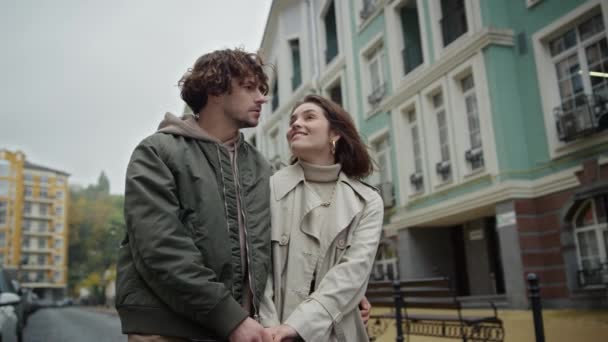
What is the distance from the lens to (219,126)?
1911 mm

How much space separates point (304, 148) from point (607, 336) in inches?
172

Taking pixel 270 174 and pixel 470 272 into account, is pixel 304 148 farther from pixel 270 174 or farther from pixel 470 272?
pixel 470 272

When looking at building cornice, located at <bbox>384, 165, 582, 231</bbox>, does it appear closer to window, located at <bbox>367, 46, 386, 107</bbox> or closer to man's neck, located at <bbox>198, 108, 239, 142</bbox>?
window, located at <bbox>367, 46, 386, 107</bbox>

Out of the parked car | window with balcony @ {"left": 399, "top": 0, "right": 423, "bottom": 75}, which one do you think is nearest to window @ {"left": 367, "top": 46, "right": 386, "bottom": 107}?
window with balcony @ {"left": 399, "top": 0, "right": 423, "bottom": 75}

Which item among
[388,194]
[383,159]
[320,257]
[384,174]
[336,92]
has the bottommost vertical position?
[320,257]

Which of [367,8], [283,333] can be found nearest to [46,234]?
[367,8]

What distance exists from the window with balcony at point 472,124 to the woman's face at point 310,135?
25.9 ft

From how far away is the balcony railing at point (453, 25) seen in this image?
383 inches

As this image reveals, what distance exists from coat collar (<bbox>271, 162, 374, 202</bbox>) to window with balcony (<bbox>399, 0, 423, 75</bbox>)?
972 cm

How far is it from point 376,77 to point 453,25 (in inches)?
144

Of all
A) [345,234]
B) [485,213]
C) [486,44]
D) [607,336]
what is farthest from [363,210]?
[485,213]

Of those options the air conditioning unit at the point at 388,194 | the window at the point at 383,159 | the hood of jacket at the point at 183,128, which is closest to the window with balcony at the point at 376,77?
the window at the point at 383,159

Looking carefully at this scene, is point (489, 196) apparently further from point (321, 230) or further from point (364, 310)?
point (321, 230)

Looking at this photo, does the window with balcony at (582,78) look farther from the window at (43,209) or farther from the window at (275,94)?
the window at (43,209)
